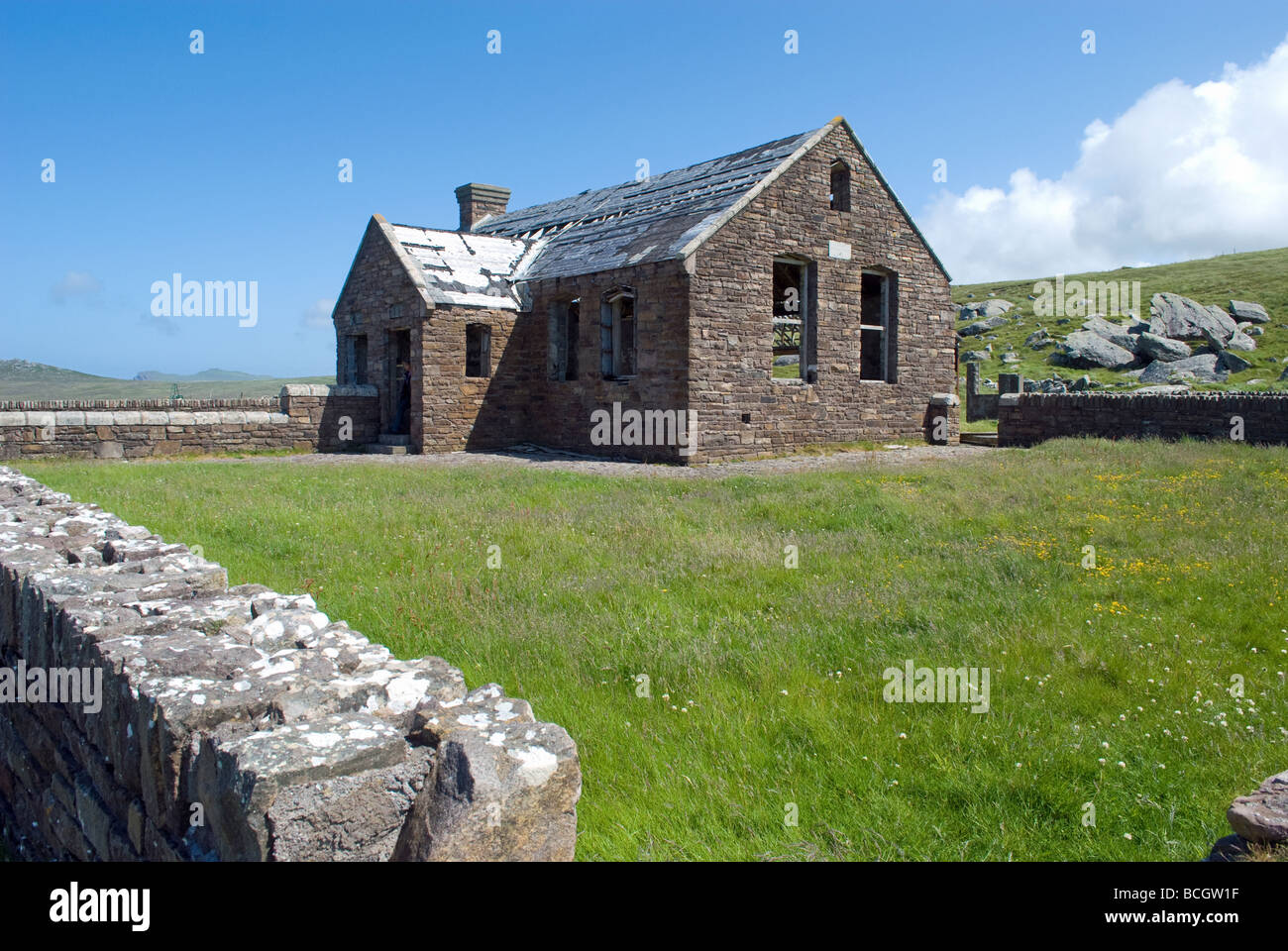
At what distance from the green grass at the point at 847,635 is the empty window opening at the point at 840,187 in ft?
32.0

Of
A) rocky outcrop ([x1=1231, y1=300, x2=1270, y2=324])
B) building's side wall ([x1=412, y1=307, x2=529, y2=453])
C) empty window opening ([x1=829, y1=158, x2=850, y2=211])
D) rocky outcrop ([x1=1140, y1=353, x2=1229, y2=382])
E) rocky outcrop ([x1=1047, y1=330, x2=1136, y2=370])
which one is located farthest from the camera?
rocky outcrop ([x1=1231, y1=300, x2=1270, y2=324])

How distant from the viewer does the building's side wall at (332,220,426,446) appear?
19.8 m

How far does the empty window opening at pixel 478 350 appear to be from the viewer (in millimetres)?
20516

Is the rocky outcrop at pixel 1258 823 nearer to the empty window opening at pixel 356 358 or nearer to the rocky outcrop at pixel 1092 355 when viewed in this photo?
the empty window opening at pixel 356 358

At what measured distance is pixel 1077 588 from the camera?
680 cm

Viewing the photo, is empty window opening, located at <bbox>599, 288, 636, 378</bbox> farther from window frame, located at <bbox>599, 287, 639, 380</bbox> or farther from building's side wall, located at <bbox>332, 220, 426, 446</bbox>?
building's side wall, located at <bbox>332, 220, 426, 446</bbox>

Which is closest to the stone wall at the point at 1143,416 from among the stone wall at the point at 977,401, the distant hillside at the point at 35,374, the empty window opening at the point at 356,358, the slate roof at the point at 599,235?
the slate roof at the point at 599,235

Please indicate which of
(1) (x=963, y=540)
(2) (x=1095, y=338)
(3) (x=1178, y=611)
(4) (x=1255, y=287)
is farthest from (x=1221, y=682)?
(4) (x=1255, y=287)

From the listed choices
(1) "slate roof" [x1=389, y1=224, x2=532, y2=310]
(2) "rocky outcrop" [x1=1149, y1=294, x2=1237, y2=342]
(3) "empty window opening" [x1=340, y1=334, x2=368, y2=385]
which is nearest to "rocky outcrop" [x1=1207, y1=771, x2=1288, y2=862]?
(1) "slate roof" [x1=389, y1=224, x2=532, y2=310]

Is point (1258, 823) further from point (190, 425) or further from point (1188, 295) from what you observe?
point (1188, 295)

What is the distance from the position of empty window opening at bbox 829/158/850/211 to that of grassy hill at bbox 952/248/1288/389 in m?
18.7

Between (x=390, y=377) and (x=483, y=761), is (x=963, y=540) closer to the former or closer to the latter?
(x=483, y=761)

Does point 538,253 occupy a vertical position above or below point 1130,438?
above
